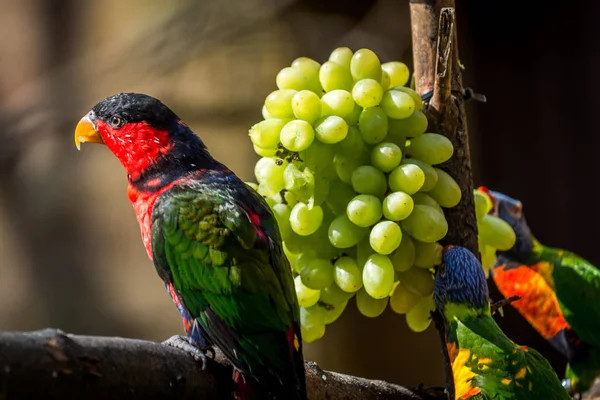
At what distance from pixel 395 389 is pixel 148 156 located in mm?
545

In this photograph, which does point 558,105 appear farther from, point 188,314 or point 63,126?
point 188,314

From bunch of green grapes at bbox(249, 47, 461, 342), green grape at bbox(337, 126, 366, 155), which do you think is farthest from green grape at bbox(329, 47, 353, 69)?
green grape at bbox(337, 126, 366, 155)

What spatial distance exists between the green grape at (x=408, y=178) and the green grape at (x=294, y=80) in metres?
0.21

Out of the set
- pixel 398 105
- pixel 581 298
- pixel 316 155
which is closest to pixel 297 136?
pixel 316 155

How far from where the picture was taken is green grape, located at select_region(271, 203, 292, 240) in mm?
1080

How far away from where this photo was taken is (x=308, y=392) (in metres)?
0.96

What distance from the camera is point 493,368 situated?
1003 millimetres

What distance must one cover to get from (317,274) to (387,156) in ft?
0.68

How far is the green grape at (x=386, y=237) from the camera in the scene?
0.98m

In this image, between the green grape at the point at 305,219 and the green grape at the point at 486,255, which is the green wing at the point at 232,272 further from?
the green grape at the point at 486,255

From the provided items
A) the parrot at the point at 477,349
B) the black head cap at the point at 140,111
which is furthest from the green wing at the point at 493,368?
the black head cap at the point at 140,111

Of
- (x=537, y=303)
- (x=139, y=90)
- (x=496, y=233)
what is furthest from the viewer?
(x=139, y=90)

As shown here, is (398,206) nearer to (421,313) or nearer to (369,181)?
(369,181)

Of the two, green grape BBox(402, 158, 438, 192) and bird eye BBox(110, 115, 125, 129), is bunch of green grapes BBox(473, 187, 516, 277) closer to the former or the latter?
green grape BBox(402, 158, 438, 192)
